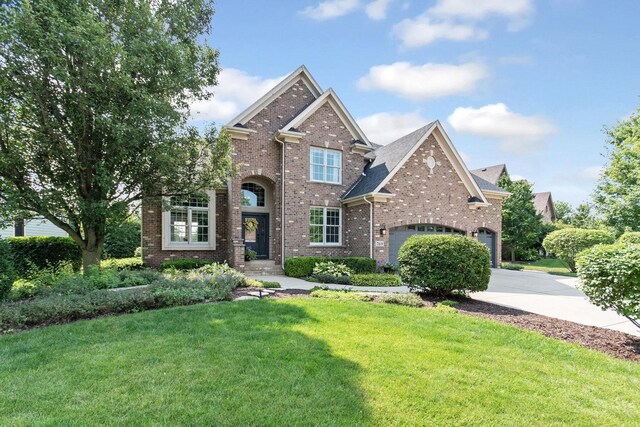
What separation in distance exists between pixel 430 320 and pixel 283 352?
3195mm

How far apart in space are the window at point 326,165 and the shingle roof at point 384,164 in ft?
3.32

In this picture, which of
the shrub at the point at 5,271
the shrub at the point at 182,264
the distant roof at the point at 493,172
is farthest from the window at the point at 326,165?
the distant roof at the point at 493,172

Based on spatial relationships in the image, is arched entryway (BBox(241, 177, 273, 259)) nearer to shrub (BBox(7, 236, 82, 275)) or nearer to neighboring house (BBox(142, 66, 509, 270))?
neighboring house (BBox(142, 66, 509, 270))

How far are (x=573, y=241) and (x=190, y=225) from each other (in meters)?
19.6

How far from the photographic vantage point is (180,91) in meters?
10.0

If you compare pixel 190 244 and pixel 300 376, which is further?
pixel 190 244

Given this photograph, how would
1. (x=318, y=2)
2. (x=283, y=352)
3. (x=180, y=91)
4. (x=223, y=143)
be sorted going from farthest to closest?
1. (x=223, y=143)
2. (x=180, y=91)
3. (x=318, y=2)
4. (x=283, y=352)

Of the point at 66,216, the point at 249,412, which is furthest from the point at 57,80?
the point at 249,412

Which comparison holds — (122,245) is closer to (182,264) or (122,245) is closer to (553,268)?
(182,264)

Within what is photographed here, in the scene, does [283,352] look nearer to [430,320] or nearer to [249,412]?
[249,412]

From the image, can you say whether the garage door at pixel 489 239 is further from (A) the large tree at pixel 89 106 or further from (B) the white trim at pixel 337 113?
(A) the large tree at pixel 89 106

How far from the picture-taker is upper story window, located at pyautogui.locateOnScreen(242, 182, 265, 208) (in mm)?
15367

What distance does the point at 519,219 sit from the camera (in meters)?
25.2

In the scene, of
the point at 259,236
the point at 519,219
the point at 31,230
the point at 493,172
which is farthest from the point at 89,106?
the point at 493,172
